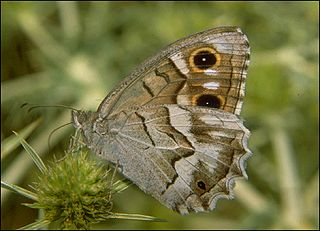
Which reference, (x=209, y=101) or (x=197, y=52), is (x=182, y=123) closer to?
(x=209, y=101)

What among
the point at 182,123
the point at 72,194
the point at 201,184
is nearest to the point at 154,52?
the point at 182,123

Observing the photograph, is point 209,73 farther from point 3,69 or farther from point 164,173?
point 3,69

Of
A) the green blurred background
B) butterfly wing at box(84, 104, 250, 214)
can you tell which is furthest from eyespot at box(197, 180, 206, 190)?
the green blurred background

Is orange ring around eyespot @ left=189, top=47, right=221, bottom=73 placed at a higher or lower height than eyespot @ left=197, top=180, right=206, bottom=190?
higher

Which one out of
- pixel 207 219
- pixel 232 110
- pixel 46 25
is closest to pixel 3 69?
pixel 46 25

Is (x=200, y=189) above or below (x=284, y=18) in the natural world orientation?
below

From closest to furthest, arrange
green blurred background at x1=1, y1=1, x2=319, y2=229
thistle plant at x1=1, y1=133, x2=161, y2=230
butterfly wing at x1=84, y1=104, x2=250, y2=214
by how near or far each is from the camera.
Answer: thistle plant at x1=1, y1=133, x2=161, y2=230
butterfly wing at x1=84, y1=104, x2=250, y2=214
green blurred background at x1=1, y1=1, x2=319, y2=229

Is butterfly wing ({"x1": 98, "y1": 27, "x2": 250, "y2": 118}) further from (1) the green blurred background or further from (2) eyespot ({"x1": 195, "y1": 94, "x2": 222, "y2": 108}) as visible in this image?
(1) the green blurred background
